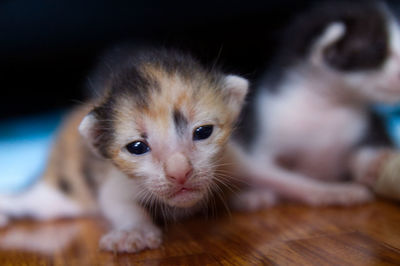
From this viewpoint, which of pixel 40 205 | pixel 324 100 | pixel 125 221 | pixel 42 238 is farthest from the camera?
pixel 324 100

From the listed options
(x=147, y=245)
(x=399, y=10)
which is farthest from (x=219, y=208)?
(x=399, y=10)

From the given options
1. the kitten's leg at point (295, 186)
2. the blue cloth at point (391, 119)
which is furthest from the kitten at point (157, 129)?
the blue cloth at point (391, 119)

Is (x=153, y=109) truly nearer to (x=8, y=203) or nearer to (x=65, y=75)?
(x=8, y=203)

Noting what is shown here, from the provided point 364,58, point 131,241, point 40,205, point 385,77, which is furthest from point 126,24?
point 131,241

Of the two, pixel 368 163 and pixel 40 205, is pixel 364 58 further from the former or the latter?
pixel 40 205

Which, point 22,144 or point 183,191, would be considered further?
point 22,144

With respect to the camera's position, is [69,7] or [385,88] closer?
[385,88]

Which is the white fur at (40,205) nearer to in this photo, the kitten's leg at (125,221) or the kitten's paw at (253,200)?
the kitten's leg at (125,221)
